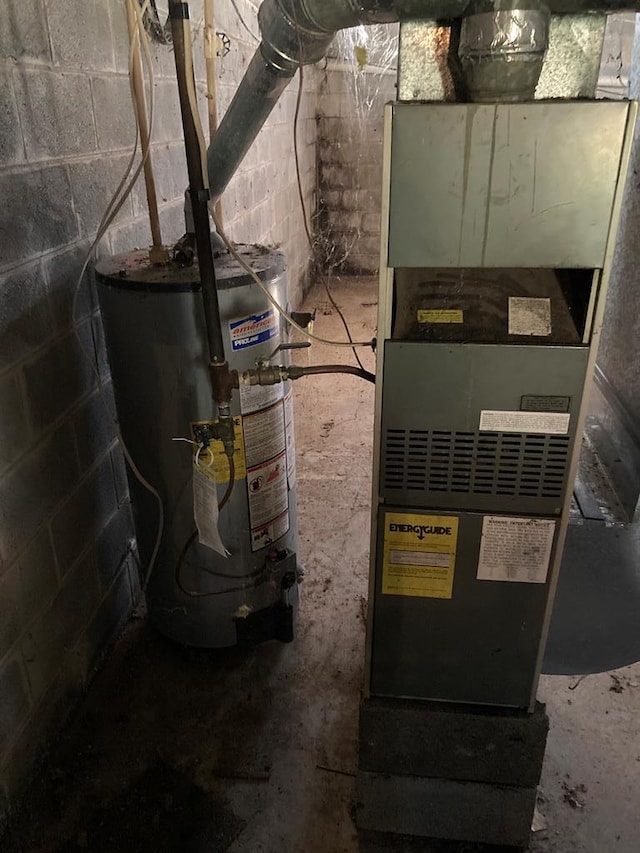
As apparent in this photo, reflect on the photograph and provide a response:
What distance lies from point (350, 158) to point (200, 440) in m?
4.50

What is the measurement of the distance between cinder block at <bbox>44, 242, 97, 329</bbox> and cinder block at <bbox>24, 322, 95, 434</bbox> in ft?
0.14

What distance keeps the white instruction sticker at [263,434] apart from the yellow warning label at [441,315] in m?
0.54

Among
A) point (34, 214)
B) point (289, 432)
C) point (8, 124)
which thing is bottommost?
point (289, 432)

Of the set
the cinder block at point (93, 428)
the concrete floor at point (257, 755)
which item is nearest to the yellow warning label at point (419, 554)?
the concrete floor at point (257, 755)

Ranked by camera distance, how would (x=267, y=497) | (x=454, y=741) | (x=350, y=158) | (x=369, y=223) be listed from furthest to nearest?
(x=369, y=223)
(x=350, y=158)
(x=267, y=497)
(x=454, y=741)

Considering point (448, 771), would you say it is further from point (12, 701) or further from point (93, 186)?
point (93, 186)

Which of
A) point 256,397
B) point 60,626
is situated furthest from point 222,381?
point 60,626

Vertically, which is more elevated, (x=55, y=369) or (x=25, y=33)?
(x=25, y=33)

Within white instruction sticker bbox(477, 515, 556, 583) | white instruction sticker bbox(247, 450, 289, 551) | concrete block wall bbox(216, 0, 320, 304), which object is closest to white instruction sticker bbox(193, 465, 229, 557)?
white instruction sticker bbox(247, 450, 289, 551)

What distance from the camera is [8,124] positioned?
1163mm

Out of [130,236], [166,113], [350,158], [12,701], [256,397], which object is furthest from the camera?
[350,158]

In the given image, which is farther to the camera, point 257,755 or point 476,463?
point 257,755

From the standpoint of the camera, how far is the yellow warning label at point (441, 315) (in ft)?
3.18

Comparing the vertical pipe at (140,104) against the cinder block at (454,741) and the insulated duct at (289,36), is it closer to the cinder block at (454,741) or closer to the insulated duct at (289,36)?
the insulated duct at (289,36)
